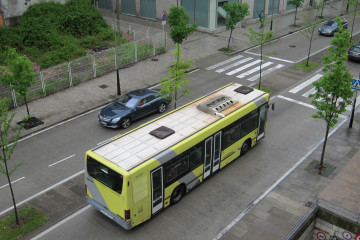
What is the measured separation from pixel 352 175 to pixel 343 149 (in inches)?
105

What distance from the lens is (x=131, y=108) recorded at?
22469 millimetres

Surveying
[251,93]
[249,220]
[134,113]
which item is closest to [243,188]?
[249,220]

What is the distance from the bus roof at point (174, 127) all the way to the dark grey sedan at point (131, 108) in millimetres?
4468

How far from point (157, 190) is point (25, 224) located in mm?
5198

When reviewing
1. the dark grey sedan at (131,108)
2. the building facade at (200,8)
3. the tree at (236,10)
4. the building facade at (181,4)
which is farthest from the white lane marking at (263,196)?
the building facade at (200,8)

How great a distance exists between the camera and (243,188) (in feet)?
56.7

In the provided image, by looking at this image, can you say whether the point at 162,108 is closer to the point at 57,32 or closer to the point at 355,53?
the point at 57,32

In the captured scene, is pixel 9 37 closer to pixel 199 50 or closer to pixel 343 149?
pixel 199 50

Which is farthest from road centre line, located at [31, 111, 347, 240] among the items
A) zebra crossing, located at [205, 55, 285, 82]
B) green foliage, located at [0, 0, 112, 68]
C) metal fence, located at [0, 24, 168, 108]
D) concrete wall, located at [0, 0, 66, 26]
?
concrete wall, located at [0, 0, 66, 26]

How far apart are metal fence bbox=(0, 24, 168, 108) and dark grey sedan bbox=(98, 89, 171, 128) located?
13.5 ft

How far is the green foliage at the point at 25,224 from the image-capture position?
14.4 metres

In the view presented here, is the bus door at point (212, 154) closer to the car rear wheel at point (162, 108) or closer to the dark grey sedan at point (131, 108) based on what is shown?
the dark grey sedan at point (131, 108)

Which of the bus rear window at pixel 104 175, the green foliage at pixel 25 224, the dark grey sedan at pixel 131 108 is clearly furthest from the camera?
the dark grey sedan at pixel 131 108

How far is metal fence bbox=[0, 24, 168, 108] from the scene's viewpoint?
2573 cm
